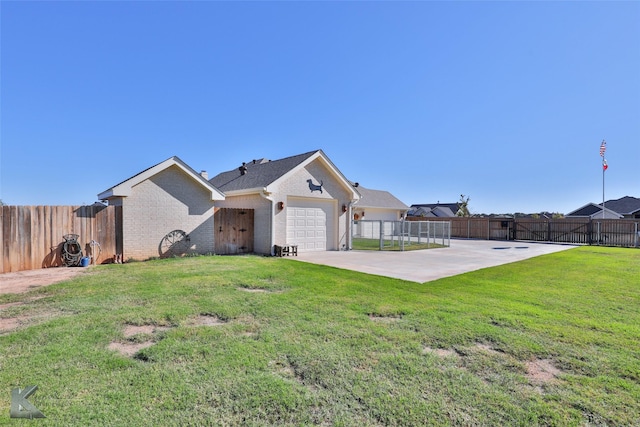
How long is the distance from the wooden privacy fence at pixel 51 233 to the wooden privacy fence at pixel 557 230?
26.8 metres

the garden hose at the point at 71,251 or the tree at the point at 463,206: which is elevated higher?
the tree at the point at 463,206

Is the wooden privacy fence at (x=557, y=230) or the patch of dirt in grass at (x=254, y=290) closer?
the patch of dirt in grass at (x=254, y=290)

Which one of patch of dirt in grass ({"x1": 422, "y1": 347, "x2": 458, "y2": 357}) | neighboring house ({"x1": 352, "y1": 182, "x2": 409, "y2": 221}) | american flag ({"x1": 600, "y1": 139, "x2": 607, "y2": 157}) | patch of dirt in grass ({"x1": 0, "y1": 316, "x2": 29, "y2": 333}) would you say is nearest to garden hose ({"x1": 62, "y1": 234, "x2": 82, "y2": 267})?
patch of dirt in grass ({"x1": 0, "y1": 316, "x2": 29, "y2": 333})

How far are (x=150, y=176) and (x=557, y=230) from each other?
28388 mm

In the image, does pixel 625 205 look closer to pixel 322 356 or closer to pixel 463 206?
pixel 463 206

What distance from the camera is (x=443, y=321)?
474cm

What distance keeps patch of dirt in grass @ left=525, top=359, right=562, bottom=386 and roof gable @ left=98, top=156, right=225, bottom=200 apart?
11.9 metres

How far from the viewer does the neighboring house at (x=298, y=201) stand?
530 inches

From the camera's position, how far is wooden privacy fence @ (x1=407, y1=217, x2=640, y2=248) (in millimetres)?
21328

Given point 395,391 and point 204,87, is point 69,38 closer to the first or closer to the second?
point 204,87

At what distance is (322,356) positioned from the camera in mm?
3506

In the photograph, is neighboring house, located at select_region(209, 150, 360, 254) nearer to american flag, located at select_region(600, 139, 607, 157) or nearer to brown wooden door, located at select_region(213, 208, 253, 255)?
brown wooden door, located at select_region(213, 208, 253, 255)

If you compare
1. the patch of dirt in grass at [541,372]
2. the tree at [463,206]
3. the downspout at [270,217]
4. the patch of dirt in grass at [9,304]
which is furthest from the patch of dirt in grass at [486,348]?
the tree at [463,206]

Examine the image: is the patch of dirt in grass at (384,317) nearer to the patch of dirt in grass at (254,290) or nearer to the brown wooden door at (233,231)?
the patch of dirt in grass at (254,290)
